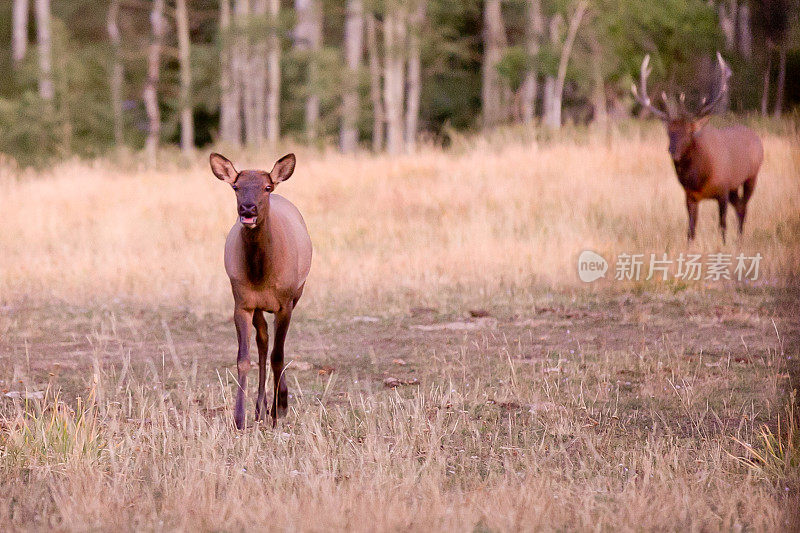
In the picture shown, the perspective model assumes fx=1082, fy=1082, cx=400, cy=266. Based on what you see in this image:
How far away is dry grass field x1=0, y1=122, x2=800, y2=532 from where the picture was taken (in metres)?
4.86

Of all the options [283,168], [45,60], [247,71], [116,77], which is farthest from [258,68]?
[283,168]

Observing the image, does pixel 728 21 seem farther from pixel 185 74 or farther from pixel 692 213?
pixel 692 213

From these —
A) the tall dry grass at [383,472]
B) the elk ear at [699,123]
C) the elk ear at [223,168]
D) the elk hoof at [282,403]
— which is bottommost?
the tall dry grass at [383,472]

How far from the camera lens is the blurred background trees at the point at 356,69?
2678 centimetres

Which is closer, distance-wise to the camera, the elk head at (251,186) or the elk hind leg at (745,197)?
the elk head at (251,186)

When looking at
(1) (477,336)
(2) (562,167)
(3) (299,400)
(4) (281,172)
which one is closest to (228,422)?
(3) (299,400)

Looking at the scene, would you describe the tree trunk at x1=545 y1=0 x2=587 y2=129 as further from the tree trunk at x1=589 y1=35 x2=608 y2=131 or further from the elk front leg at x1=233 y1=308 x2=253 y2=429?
the elk front leg at x1=233 y1=308 x2=253 y2=429

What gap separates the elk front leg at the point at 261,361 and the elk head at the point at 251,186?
78 cm

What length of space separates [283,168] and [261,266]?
0.55 meters

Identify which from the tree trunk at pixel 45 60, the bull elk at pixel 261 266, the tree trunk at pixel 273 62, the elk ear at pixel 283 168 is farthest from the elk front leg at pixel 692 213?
the tree trunk at pixel 45 60

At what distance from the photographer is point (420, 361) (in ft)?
27.0

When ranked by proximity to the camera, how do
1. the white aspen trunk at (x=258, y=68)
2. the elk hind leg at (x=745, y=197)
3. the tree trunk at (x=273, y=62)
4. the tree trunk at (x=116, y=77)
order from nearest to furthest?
the elk hind leg at (x=745, y=197)
the tree trunk at (x=273, y=62)
the white aspen trunk at (x=258, y=68)
the tree trunk at (x=116, y=77)

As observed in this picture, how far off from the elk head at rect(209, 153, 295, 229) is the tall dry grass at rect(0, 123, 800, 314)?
4583 millimetres

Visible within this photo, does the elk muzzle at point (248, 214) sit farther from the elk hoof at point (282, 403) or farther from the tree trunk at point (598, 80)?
the tree trunk at point (598, 80)
